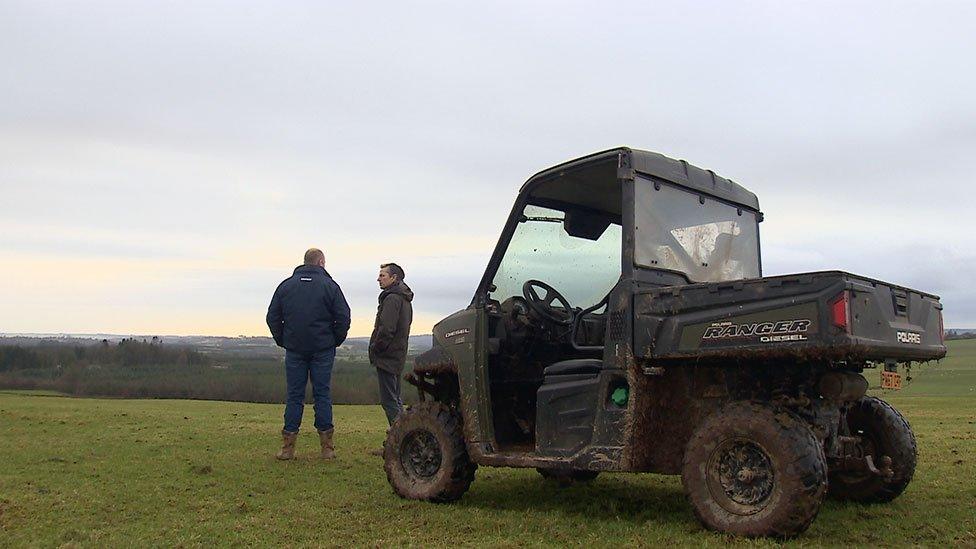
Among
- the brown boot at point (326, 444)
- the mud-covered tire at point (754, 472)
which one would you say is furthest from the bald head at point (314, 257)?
the mud-covered tire at point (754, 472)

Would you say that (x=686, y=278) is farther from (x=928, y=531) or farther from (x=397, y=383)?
(x=397, y=383)

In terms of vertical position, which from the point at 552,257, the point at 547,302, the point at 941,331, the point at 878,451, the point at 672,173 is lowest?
the point at 878,451

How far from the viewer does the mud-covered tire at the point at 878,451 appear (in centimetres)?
580

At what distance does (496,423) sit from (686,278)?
177 cm

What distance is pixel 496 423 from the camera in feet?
21.4

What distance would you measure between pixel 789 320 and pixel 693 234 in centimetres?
152

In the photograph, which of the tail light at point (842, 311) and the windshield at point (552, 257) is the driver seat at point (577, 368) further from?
the tail light at point (842, 311)

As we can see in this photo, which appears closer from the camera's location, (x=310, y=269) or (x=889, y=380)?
(x=889, y=380)

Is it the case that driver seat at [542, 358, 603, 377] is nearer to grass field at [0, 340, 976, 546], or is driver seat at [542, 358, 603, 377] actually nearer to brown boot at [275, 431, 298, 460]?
grass field at [0, 340, 976, 546]

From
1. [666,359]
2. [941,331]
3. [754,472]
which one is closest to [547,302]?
[666,359]

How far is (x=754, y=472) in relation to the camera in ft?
15.3

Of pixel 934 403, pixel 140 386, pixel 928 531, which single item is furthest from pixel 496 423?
pixel 140 386

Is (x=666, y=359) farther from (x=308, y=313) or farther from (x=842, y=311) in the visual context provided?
(x=308, y=313)

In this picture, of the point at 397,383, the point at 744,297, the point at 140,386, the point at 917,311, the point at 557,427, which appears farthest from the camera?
the point at 140,386
